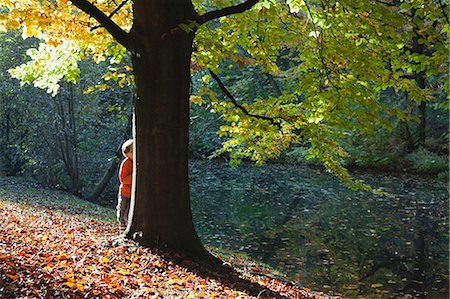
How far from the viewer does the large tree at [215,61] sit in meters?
6.57

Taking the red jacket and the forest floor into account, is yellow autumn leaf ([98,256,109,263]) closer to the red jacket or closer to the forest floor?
the forest floor

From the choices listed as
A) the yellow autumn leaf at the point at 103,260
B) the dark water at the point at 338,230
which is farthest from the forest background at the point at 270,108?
the yellow autumn leaf at the point at 103,260

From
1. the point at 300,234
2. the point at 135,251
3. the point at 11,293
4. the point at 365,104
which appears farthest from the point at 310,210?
the point at 11,293

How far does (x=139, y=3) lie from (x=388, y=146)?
22485 mm

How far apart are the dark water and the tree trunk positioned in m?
3.59

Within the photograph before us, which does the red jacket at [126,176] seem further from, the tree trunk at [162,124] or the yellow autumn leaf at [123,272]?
the yellow autumn leaf at [123,272]

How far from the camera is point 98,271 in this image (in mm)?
5652

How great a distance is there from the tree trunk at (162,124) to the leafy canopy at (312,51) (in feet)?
1.20

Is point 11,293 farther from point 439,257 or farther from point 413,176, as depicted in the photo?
point 413,176

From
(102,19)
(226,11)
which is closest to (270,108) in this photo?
(226,11)

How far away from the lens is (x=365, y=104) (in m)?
7.60

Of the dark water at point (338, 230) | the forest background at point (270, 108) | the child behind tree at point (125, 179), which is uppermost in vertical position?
the forest background at point (270, 108)

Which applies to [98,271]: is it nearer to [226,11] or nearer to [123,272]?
[123,272]

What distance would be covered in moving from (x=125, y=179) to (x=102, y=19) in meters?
2.81
